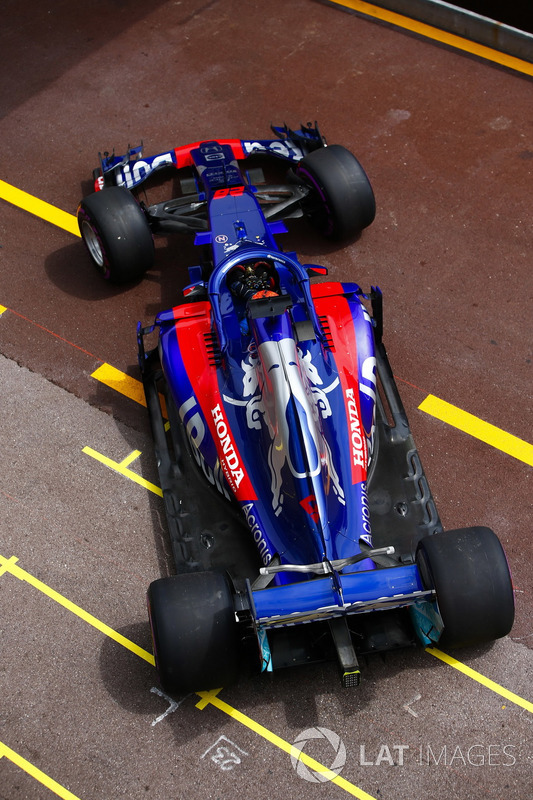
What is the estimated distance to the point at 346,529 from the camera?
19.7 ft

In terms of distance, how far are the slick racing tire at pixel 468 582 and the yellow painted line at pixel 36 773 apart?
269 centimetres

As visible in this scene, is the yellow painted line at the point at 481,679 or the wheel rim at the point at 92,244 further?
the wheel rim at the point at 92,244

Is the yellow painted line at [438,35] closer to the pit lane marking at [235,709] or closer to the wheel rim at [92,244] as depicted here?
the wheel rim at [92,244]

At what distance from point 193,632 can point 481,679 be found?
211 centimetres

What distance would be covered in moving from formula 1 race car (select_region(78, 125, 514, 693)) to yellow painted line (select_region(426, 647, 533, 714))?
442mm

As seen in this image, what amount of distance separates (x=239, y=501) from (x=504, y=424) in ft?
8.70

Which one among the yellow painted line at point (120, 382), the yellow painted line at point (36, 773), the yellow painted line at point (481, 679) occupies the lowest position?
the yellow painted line at point (481, 679)

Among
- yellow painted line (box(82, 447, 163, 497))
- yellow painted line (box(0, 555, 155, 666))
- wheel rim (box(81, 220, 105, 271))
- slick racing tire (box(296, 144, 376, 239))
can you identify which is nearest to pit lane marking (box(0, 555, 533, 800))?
yellow painted line (box(0, 555, 155, 666))

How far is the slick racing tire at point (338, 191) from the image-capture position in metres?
8.75

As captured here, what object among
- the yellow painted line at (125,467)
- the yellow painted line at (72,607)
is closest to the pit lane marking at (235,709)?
the yellow painted line at (72,607)

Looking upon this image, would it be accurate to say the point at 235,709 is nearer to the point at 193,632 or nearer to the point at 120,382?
the point at 193,632

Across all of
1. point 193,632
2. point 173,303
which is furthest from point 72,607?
point 173,303

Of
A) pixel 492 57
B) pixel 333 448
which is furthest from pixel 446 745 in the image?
pixel 492 57

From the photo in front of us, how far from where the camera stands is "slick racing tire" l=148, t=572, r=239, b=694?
5.52 metres
